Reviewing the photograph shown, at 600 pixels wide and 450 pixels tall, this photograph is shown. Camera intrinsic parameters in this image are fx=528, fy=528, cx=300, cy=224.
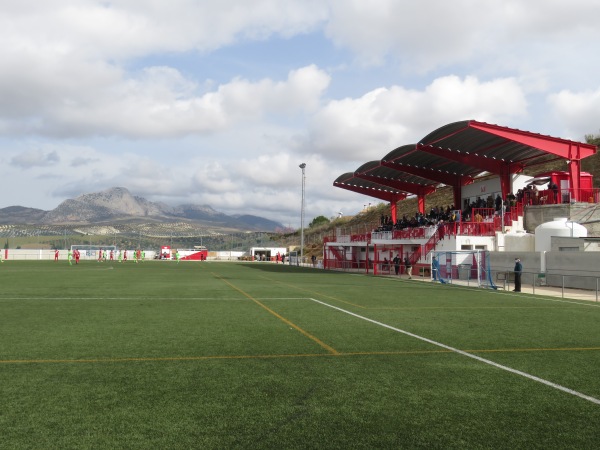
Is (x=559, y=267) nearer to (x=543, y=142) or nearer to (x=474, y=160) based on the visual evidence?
(x=543, y=142)

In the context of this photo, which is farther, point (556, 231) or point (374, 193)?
point (374, 193)

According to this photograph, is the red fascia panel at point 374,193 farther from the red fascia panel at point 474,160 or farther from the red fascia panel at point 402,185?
the red fascia panel at point 474,160

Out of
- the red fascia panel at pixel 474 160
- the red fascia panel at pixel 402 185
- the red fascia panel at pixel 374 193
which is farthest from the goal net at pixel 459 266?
the red fascia panel at pixel 374 193

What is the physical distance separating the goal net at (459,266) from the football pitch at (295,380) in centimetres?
1803

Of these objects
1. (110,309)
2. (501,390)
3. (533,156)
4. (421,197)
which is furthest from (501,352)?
(421,197)

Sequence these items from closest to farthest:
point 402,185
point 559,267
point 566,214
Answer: point 559,267
point 566,214
point 402,185

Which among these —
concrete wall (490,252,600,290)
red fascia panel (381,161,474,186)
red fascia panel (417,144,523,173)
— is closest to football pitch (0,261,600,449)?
concrete wall (490,252,600,290)

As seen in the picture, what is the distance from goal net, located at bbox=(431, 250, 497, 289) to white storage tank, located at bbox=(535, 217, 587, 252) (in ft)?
12.7

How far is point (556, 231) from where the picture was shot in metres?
32.8

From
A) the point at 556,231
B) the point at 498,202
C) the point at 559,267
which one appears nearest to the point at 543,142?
the point at 498,202

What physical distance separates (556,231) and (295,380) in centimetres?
3031

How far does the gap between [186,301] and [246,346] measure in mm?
8518

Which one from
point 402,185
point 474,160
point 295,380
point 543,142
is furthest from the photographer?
point 402,185

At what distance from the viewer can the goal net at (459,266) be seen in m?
32.1
